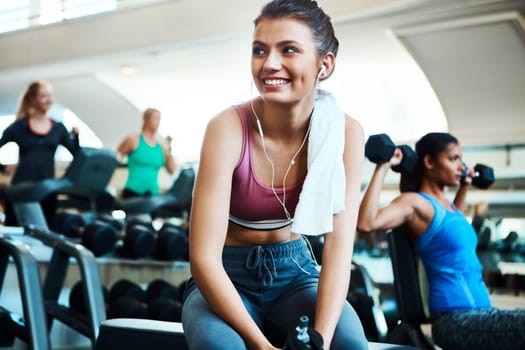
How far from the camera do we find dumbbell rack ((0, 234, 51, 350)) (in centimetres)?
203

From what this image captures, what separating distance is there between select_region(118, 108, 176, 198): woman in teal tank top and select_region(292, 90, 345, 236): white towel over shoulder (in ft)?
10.3

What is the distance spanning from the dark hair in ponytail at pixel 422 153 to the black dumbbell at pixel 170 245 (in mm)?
1669

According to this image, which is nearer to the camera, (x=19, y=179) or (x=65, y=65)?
(x=19, y=179)

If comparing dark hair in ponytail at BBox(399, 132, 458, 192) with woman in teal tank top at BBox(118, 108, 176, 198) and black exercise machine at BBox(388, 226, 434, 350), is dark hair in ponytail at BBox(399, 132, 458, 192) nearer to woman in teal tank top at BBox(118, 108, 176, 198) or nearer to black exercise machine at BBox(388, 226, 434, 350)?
black exercise machine at BBox(388, 226, 434, 350)

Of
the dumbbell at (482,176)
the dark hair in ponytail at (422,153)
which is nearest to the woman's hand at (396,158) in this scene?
the dark hair in ponytail at (422,153)

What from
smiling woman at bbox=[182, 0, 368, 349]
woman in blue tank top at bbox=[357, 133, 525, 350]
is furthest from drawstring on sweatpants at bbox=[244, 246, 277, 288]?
woman in blue tank top at bbox=[357, 133, 525, 350]

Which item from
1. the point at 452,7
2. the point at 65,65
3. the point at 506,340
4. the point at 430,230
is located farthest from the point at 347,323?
the point at 65,65

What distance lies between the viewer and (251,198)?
1179 millimetres

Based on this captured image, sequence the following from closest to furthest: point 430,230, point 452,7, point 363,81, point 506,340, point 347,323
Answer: point 347,323 < point 506,340 < point 430,230 < point 452,7 < point 363,81

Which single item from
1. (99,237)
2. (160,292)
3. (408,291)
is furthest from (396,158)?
(99,237)

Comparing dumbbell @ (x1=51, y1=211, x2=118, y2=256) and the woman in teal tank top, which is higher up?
the woman in teal tank top

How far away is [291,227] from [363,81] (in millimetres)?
6718

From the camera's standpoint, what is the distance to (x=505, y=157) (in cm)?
617

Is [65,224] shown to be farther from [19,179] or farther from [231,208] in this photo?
[231,208]
